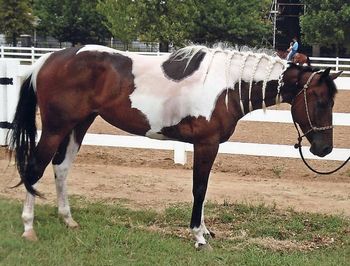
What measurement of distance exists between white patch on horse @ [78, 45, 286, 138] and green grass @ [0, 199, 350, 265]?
1013 millimetres

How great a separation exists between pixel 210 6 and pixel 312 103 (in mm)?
25736

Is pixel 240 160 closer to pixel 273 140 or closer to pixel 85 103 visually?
pixel 273 140

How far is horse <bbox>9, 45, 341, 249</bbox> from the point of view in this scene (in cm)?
499

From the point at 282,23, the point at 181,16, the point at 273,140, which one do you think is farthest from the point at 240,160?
the point at 282,23

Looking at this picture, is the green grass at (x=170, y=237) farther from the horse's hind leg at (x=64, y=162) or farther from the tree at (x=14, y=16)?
the tree at (x=14, y=16)

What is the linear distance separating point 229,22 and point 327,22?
5.14 meters

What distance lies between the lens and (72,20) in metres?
35.6

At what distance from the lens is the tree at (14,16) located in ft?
111

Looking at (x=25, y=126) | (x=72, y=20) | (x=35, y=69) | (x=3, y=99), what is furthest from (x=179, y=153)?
(x=72, y=20)

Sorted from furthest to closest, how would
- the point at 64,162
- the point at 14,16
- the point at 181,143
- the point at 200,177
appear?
the point at 14,16
the point at 181,143
the point at 64,162
the point at 200,177

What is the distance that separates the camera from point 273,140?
9.78 m

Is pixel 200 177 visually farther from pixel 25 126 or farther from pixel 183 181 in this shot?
pixel 183 181

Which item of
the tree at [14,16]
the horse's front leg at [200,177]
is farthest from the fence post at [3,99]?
the tree at [14,16]

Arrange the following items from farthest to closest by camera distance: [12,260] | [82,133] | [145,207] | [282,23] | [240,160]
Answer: [282,23] < [240,160] < [145,207] < [82,133] < [12,260]
